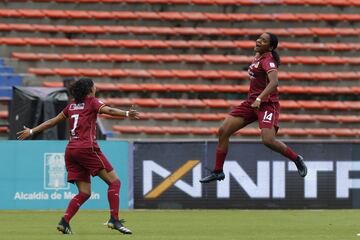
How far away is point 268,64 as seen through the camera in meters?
12.5

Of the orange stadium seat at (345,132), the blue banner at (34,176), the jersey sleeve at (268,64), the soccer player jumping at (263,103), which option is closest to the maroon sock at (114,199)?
the soccer player jumping at (263,103)

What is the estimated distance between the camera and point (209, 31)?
79.4 ft

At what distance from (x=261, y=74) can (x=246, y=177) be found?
552 centimetres

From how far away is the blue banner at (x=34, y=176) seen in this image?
690 inches

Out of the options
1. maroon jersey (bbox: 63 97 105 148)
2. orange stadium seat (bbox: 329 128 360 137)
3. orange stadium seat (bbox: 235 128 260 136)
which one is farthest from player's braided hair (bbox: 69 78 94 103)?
orange stadium seat (bbox: 329 128 360 137)

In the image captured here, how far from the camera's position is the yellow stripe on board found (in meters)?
17.9

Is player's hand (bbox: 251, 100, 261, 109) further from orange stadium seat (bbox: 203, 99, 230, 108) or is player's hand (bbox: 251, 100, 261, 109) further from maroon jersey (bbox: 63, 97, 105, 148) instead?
orange stadium seat (bbox: 203, 99, 230, 108)

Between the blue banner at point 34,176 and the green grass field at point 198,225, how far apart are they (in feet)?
2.40

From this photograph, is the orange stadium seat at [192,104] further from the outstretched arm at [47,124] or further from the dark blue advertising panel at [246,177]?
the outstretched arm at [47,124]

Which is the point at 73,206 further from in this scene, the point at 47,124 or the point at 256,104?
the point at 256,104

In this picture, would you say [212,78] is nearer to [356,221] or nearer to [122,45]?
[122,45]

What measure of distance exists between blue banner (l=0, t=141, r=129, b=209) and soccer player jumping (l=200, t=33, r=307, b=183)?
517cm

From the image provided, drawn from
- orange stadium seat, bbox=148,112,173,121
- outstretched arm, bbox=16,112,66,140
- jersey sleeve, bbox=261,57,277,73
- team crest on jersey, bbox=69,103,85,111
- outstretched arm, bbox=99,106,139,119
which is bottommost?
orange stadium seat, bbox=148,112,173,121

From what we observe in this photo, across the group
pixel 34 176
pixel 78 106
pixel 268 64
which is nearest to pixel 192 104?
pixel 34 176
